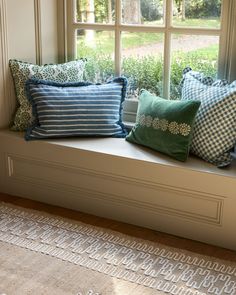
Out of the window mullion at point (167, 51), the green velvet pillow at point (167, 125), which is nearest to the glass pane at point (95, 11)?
the window mullion at point (167, 51)

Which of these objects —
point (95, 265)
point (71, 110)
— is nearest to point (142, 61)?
point (71, 110)

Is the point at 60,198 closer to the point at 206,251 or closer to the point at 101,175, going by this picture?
the point at 101,175

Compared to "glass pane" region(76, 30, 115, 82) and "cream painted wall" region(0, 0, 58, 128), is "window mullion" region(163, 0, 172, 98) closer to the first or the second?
"glass pane" region(76, 30, 115, 82)

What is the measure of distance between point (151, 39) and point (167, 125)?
27.1 inches

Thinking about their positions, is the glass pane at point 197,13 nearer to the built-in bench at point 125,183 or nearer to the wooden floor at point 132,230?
the built-in bench at point 125,183

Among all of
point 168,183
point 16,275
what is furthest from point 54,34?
point 16,275

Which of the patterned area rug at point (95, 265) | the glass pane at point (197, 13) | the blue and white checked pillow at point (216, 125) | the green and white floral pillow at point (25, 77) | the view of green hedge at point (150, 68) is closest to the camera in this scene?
the patterned area rug at point (95, 265)

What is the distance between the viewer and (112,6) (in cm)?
301

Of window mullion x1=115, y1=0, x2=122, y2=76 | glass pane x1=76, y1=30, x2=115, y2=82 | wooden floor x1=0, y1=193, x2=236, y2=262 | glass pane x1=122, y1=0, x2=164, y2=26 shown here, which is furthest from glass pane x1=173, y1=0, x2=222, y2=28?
wooden floor x1=0, y1=193, x2=236, y2=262

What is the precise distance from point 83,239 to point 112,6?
1.44 m

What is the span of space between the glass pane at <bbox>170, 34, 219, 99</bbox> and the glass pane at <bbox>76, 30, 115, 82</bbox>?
0.42 meters

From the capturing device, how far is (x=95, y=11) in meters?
3.08

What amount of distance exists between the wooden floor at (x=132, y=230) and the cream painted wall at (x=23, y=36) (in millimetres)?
520

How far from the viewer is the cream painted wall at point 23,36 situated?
2.88 metres
